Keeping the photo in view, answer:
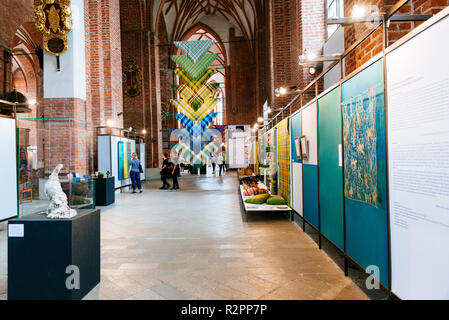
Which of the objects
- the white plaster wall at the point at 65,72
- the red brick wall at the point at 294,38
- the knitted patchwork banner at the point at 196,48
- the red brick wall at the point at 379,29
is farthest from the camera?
the knitted patchwork banner at the point at 196,48

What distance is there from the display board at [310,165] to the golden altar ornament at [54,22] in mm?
7341

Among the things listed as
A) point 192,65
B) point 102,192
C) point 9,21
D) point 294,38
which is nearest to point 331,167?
point 102,192

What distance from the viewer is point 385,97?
230 centimetres

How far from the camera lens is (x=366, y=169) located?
2.66 m

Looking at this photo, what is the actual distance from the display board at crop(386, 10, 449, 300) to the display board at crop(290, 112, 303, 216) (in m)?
2.98

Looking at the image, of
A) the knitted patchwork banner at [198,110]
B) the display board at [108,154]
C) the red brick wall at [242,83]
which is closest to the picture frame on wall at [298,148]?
the knitted patchwork banner at [198,110]

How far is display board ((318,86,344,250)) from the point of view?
3.39 metres

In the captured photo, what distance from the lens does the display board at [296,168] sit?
5.29m

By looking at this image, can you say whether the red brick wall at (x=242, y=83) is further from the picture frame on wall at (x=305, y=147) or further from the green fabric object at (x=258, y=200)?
the picture frame on wall at (x=305, y=147)

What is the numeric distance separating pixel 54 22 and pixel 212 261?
27.2 feet

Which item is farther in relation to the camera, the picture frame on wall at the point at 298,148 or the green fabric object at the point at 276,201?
the green fabric object at the point at 276,201

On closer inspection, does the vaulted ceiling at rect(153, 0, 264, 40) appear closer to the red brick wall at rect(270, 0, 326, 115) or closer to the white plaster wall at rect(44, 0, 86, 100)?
the red brick wall at rect(270, 0, 326, 115)

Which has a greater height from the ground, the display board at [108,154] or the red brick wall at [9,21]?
the red brick wall at [9,21]
